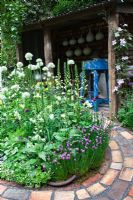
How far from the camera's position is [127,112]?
4180 millimetres

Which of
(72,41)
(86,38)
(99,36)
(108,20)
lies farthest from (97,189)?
(72,41)

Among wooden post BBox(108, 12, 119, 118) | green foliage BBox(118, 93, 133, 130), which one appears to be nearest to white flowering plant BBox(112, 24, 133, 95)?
wooden post BBox(108, 12, 119, 118)

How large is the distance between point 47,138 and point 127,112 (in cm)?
160

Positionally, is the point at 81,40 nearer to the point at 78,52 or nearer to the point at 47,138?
the point at 78,52

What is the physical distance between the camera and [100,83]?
586cm

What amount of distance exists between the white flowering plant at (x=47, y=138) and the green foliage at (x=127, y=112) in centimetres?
85

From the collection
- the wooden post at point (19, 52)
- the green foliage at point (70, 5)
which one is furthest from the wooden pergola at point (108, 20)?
the wooden post at point (19, 52)

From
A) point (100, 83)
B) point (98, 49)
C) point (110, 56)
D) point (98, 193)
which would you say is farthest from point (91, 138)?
point (98, 49)

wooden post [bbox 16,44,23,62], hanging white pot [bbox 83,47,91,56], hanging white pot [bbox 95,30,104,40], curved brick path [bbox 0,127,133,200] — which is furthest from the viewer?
wooden post [bbox 16,44,23,62]

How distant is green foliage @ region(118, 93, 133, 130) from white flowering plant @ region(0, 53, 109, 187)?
2.80 ft

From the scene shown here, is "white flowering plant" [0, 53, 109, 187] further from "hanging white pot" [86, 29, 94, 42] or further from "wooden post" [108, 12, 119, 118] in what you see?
"hanging white pot" [86, 29, 94, 42]

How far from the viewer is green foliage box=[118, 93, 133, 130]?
406 cm

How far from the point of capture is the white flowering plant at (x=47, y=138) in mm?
2799

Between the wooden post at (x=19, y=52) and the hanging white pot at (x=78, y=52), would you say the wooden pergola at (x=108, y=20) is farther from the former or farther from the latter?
the wooden post at (x=19, y=52)
